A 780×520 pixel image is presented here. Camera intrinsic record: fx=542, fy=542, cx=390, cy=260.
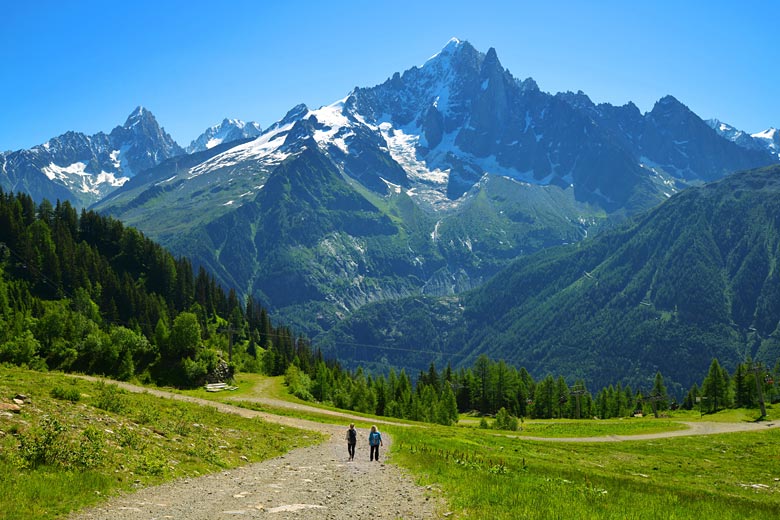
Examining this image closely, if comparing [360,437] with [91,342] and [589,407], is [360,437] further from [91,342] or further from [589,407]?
[589,407]

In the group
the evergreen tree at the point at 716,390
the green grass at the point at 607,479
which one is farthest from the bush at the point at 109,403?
the evergreen tree at the point at 716,390

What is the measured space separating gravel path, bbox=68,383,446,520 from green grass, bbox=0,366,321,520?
1.13 metres

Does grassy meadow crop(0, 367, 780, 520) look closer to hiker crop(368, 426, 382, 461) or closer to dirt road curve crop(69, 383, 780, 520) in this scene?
dirt road curve crop(69, 383, 780, 520)

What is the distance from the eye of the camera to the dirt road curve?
58.5 feet

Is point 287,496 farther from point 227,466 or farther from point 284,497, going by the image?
point 227,466

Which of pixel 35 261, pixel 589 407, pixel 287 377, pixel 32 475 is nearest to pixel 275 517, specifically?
pixel 32 475

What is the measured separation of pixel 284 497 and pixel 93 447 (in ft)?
29.2

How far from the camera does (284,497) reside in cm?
2083

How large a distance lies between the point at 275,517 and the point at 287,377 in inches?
3635

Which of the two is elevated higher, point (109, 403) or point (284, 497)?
point (109, 403)

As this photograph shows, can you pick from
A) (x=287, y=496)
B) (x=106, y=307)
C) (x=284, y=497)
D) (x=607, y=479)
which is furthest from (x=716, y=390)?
(x=106, y=307)

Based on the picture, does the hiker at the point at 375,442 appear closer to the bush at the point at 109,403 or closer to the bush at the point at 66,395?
the bush at the point at 109,403

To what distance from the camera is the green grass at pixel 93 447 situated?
18.4 m

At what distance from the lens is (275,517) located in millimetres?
17406
